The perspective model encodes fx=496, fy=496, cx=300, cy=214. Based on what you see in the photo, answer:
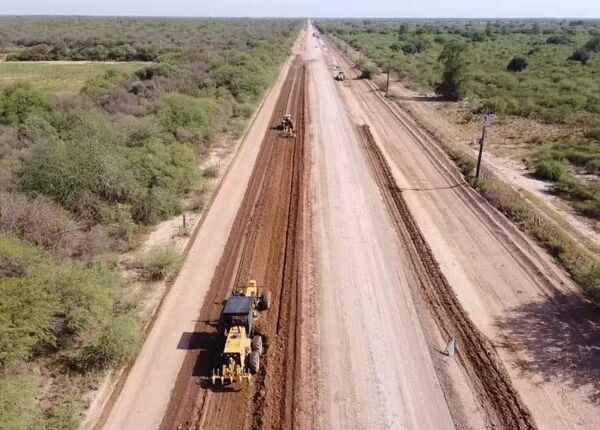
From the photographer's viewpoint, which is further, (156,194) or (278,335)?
(156,194)

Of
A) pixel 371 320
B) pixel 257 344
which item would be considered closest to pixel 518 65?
pixel 371 320

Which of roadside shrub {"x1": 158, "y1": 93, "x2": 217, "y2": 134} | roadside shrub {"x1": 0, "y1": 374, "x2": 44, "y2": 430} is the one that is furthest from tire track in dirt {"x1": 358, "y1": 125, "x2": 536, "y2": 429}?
roadside shrub {"x1": 158, "y1": 93, "x2": 217, "y2": 134}

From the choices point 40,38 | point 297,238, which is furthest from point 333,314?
point 40,38

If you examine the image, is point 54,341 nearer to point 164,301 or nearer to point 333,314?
point 164,301

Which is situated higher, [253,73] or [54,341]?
[253,73]

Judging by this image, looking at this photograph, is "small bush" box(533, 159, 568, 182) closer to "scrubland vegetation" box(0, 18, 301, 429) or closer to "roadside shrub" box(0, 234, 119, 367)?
"scrubland vegetation" box(0, 18, 301, 429)

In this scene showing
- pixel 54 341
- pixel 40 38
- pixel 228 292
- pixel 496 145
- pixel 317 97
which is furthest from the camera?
pixel 40 38

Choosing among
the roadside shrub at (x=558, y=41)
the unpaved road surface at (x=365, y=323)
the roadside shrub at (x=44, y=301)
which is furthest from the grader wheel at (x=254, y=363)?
the roadside shrub at (x=558, y=41)
